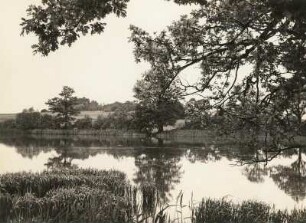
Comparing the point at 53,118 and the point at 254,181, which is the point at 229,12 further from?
the point at 53,118

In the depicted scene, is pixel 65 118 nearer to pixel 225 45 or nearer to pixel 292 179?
pixel 292 179

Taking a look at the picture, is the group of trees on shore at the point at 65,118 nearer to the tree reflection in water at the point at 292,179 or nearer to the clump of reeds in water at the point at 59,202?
the tree reflection in water at the point at 292,179

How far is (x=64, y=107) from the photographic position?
106938 mm

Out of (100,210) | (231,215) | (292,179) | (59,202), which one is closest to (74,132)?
(292,179)

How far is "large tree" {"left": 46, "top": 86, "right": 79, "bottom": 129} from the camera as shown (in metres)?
105

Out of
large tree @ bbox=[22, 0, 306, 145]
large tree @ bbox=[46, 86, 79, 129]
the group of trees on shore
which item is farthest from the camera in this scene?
large tree @ bbox=[46, 86, 79, 129]

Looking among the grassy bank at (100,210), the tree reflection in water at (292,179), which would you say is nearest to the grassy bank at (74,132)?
the tree reflection in water at (292,179)

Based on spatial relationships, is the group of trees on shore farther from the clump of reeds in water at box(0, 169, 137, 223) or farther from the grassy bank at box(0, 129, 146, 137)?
the clump of reeds in water at box(0, 169, 137, 223)

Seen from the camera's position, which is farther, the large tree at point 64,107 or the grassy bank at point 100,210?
the large tree at point 64,107

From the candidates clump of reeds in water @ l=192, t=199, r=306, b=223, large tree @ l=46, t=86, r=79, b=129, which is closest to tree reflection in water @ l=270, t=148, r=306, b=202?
clump of reeds in water @ l=192, t=199, r=306, b=223

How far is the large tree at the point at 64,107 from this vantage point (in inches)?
4146

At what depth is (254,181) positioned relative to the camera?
2727cm

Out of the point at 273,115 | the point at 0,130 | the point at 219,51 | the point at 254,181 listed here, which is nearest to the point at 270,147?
the point at 273,115

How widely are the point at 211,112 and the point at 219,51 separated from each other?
2376 mm
